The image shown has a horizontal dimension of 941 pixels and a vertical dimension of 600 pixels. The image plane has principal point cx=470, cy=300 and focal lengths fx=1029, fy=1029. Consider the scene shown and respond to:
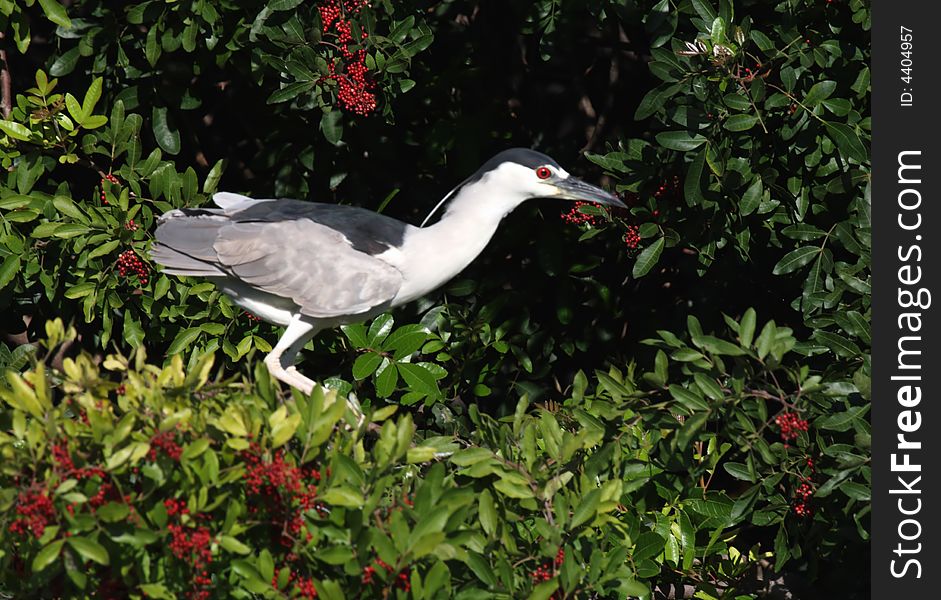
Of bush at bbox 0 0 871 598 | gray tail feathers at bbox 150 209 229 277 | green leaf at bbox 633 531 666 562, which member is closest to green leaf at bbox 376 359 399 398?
bush at bbox 0 0 871 598

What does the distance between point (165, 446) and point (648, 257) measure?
1.78 meters

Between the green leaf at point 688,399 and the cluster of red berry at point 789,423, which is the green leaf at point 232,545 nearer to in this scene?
the green leaf at point 688,399

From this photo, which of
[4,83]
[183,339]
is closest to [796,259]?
[183,339]

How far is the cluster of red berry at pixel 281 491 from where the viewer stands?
6.58 ft

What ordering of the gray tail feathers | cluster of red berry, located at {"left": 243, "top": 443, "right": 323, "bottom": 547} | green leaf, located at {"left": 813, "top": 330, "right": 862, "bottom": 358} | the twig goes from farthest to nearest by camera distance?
the twig → the gray tail feathers → green leaf, located at {"left": 813, "top": 330, "right": 862, "bottom": 358} → cluster of red berry, located at {"left": 243, "top": 443, "right": 323, "bottom": 547}

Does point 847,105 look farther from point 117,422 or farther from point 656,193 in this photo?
point 117,422

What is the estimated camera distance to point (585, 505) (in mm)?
2262

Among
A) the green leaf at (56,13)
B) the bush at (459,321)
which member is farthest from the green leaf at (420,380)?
the green leaf at (56,13)

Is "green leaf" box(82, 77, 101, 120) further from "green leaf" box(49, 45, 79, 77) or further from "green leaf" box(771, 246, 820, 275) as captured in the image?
"green leaf" box(771, 246, 820, 275)

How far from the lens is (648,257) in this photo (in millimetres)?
3271

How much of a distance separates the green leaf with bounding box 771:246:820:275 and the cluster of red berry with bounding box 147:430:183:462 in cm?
179

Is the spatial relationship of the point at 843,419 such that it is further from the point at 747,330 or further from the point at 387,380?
the point at 387,380

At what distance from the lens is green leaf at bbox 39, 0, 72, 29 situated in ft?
11.1

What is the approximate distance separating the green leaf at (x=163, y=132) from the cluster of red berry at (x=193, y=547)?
2095 millimetres
